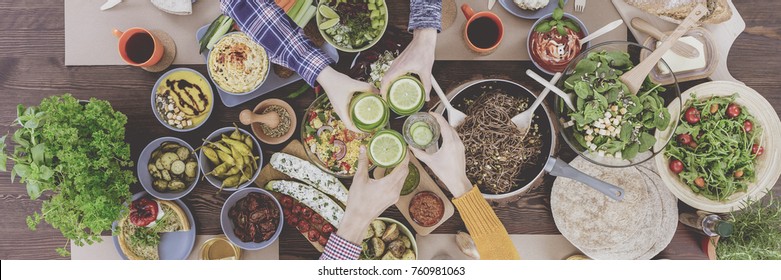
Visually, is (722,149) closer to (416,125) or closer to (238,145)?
(416,125)

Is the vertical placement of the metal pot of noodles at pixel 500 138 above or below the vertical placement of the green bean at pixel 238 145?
above

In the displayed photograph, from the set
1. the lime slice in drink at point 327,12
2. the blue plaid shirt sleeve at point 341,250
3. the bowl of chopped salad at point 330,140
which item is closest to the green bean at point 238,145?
the bowl of chopped salad at point 330,140

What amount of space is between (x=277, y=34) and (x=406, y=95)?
0.52 m

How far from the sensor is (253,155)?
185 centimetres

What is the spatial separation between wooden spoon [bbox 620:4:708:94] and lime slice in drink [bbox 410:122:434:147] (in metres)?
0.76

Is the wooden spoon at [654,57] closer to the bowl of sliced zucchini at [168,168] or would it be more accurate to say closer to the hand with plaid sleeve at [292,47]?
the hand with plaid sleeve at [292,47]

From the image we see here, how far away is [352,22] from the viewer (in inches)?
70.2

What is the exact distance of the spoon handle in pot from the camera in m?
1.70

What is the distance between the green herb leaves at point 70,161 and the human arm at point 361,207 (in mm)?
824

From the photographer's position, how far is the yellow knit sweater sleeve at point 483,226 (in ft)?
5.55

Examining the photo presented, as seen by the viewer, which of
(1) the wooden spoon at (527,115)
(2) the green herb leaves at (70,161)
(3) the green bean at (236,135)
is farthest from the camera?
(3) the green bean at (236,135)

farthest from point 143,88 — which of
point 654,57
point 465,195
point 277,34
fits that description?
point 654,57

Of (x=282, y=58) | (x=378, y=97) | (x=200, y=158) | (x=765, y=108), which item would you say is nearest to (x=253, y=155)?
(x=200, y=158)

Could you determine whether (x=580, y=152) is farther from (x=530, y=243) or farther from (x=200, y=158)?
(x=200, y=158)
